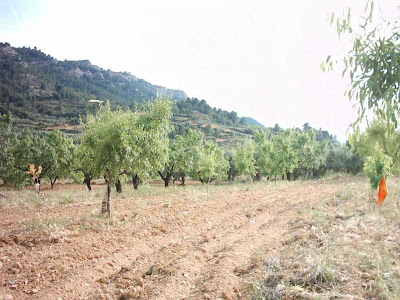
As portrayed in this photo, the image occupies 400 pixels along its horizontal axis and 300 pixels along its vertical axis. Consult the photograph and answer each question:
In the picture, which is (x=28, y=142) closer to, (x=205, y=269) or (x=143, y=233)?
(x=143, y=233)

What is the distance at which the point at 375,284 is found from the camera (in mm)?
4758

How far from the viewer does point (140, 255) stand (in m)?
8.34

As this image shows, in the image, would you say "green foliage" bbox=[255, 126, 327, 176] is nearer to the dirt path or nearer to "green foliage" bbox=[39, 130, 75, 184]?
"green foliage" bbox=[39, 130, 75, 184]

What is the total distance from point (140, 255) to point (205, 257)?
196 centimetres

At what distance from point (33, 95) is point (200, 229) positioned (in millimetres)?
144645

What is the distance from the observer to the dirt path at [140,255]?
6148 mm

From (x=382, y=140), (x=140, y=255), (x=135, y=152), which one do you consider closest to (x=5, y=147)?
(x=135, y=152)

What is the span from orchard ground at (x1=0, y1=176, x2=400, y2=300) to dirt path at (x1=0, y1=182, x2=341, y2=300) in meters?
0.03

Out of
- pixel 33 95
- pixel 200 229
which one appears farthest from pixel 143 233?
pixel 33 95

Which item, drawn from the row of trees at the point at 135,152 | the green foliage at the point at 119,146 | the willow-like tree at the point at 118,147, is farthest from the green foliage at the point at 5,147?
the willow-like tree at the point at 118,147

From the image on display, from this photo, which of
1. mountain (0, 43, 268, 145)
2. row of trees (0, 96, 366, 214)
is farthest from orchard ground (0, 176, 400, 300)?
mountain (0, 43, 268, 145)

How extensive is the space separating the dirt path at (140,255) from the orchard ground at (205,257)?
0.03 m

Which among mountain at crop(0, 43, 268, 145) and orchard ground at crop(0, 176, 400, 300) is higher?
mountain at crop(0, 43, 268, 145)

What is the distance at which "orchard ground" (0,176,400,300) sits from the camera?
5477mm
